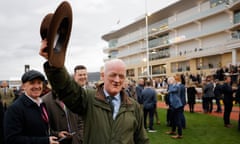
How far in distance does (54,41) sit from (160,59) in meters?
48.9

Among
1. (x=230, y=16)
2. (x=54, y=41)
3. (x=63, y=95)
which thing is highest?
(x=230, y=16)

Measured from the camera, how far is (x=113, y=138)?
1.95 meters

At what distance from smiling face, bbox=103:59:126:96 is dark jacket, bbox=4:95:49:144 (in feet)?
3.30

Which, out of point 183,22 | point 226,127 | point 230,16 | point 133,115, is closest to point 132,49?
point 183,22

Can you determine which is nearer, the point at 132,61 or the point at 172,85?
the point at 172,85

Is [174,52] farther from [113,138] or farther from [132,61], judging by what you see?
[113,138]

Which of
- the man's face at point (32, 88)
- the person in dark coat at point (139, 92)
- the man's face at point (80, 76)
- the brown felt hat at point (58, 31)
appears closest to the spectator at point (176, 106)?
the person in dark coat at point (139, 92)

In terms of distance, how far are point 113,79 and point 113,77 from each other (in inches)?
0.7

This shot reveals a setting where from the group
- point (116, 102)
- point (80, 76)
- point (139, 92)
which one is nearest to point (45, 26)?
point (116, 102)

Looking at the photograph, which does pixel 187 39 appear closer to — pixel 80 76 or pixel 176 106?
pixel 176 106

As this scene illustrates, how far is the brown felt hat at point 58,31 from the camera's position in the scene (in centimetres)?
151

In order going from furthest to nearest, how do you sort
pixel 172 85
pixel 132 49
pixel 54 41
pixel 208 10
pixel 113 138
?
pixel 132 49 → pixel 208 10 → pixel 172 85 → pixel 113 138 → pixel 54 41

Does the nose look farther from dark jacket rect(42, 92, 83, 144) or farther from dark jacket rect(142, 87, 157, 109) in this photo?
dark jacket rect(142, 87, 157, 109)

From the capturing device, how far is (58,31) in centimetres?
167
